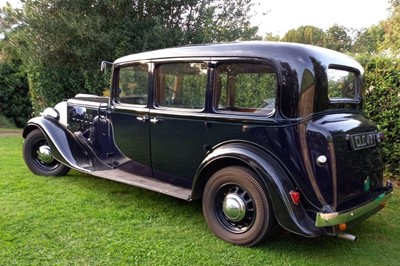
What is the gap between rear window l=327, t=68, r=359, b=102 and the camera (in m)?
3.51

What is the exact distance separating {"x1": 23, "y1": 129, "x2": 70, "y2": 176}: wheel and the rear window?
4.02m

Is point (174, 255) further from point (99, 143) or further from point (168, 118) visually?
point (99, 143)

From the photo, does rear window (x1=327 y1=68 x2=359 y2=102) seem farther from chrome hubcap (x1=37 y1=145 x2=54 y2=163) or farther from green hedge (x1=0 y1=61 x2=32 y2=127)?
green hedge (x1=0 y1=61 x2=32 y2=127)

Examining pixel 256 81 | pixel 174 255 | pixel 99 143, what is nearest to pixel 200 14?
pixel 99 143

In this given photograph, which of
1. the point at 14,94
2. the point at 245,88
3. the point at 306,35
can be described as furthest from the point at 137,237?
the point at 306,35

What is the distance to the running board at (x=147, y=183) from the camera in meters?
3.88

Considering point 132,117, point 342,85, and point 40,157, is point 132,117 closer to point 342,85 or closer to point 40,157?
point 40,157

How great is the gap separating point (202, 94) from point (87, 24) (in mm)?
5483

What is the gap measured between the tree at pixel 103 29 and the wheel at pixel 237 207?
5.55m

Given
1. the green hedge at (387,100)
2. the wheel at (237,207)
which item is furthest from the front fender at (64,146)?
the green hedge at (387,100)

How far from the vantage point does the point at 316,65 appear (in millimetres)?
3289

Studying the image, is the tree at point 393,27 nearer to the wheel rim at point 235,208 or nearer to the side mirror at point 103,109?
the side mirror at point 103,109

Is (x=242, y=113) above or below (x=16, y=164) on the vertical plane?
above

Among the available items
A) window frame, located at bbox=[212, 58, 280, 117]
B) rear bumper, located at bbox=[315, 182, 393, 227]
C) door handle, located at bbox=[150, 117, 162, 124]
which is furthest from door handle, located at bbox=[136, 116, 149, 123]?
rear bumper, located at bbox=[315, 182, 393, 227]
